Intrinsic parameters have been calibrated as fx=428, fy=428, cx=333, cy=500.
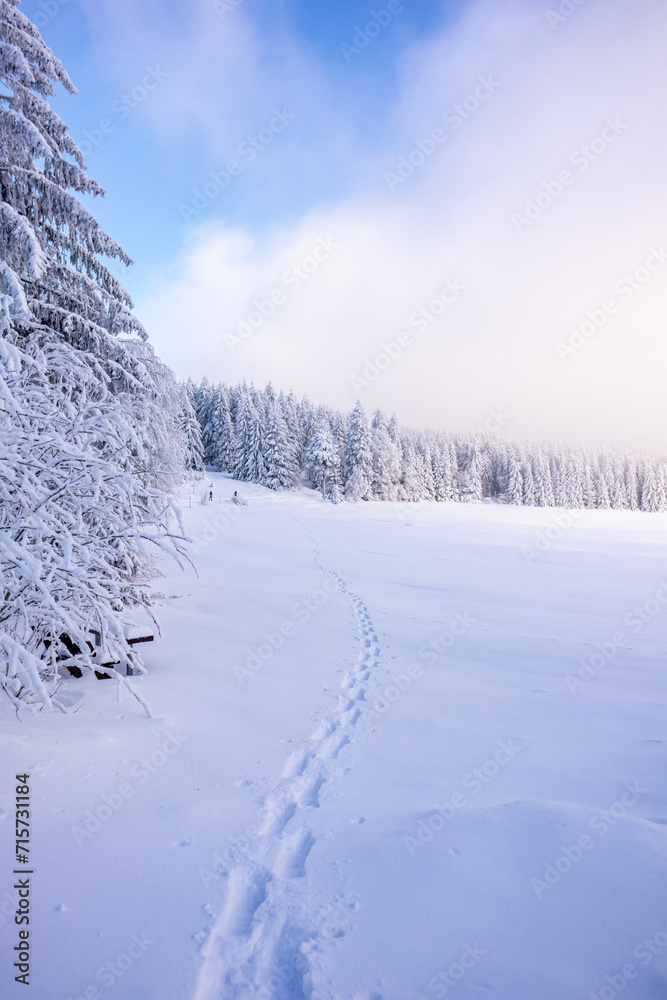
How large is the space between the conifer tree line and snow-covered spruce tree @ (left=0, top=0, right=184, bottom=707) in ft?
126

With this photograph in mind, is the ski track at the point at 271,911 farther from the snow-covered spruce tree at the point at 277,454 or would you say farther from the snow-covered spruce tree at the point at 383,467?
the snow-covered spruce tree at the point at 383,467

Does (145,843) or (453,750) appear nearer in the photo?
(145,843)

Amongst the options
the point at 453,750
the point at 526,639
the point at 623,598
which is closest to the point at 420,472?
the point at 623,598

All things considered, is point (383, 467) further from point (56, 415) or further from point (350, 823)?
point (350, 823)

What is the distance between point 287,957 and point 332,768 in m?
1.69

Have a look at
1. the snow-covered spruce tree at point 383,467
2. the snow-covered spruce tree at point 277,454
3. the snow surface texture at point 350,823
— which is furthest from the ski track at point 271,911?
the snow-covered spruce tree at point 383,467

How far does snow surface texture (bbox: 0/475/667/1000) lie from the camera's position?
1967mm

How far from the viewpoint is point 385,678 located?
5.96m

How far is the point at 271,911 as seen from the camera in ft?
7.48

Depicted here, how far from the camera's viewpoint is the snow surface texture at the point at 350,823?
6.45ft

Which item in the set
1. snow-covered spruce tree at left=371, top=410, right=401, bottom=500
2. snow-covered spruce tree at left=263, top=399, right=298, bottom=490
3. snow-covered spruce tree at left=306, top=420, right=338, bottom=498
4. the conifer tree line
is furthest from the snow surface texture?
snow-covered spruce tree at left=371, top=410, right=401, bottom=500

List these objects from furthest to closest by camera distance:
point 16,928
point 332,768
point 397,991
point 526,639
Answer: point 526,639
point 332,768
point 16,928
point 397,991

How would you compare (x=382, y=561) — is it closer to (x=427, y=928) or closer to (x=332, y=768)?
(x=332, y=768)

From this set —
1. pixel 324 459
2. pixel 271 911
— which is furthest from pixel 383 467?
pixel 271 911
